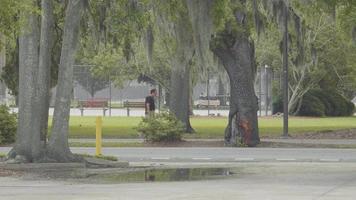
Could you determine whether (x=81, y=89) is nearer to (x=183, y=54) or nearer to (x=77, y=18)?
(x=183, y=54)

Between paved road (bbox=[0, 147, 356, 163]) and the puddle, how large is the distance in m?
2.99

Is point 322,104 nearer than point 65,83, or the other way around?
point 65,83

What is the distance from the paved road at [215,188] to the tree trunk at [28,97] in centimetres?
200

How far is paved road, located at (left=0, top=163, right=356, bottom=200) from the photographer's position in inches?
431

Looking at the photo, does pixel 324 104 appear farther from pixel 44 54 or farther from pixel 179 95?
pixel 44 54

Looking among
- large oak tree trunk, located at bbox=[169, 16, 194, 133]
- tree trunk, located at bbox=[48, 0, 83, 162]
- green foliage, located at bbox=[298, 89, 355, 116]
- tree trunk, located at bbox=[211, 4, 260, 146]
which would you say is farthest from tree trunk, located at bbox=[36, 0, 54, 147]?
green foliage, located at bbox=[298, 89, 355, 116]

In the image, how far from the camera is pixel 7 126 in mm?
24297

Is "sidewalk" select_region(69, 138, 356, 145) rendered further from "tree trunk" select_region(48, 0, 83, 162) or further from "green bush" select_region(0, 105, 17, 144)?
"tree trunk" select_region(48, 0, 83, 162)

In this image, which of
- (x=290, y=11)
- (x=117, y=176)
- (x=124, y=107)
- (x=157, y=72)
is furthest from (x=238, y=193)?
(x=124, y=107)

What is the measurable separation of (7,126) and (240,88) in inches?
308

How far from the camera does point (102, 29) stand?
21.5 metres

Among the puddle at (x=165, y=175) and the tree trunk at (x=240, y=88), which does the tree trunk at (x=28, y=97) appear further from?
the tree trunk at (x=240, y=88)

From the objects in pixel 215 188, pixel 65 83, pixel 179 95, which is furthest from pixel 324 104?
pixel 215 188

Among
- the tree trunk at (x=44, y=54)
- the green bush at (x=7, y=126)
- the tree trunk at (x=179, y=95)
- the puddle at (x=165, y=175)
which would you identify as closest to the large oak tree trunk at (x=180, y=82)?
the tree trunk at (x=179, y=95)
